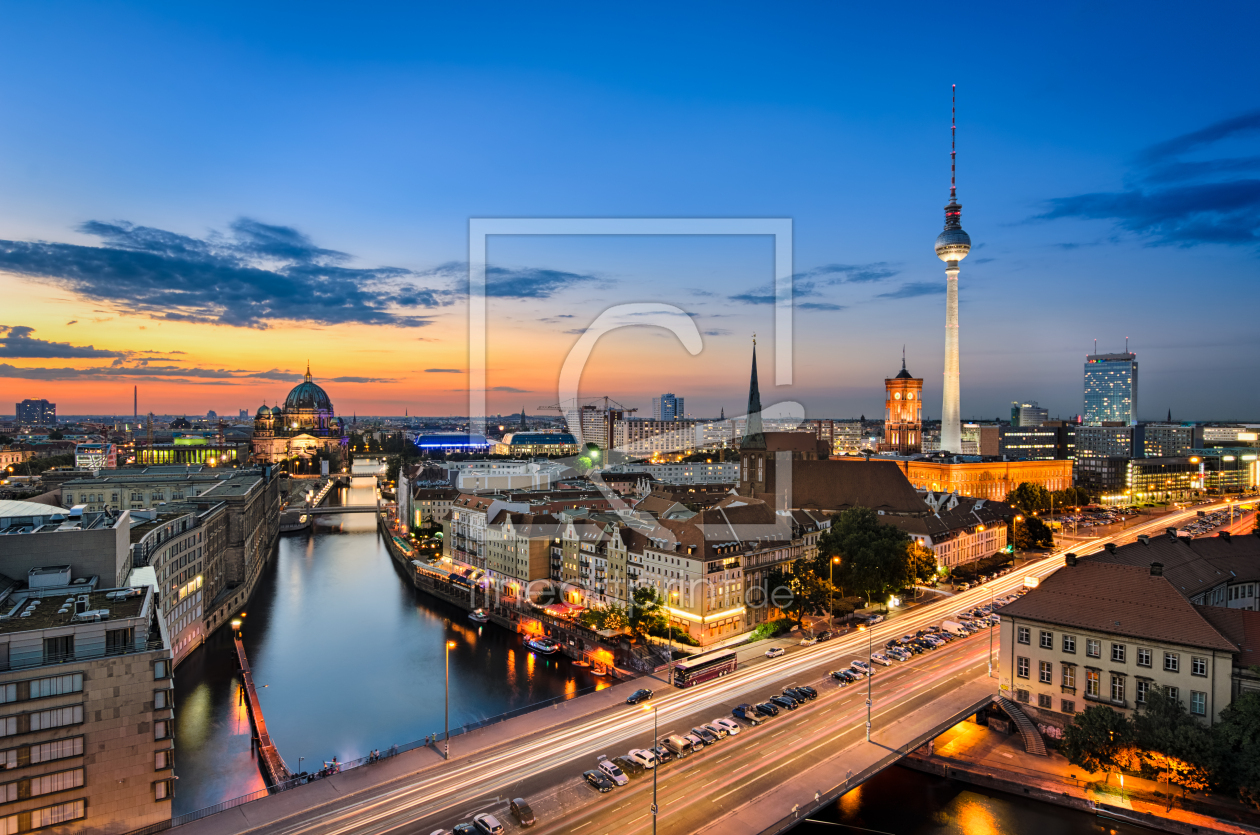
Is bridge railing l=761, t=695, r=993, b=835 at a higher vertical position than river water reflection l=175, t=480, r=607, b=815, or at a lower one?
higher

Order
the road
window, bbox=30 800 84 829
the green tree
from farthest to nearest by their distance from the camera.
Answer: the green tree, the road, window, bbox=30 800 84 829

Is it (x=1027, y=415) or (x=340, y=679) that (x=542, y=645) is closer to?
(x=340, y=679)

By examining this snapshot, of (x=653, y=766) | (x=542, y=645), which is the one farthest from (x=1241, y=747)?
(x=542, y=645)

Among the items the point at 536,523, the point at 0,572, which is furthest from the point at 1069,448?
the point at 0,572

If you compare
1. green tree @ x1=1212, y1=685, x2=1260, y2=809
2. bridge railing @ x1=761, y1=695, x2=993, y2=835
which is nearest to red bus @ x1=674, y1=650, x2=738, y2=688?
bridge railing @ x1=761, y1=695, x2=993, y2=835

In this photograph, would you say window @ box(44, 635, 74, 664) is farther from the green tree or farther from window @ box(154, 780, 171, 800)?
the green tree

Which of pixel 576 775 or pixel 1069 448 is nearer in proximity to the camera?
pixel 576 775

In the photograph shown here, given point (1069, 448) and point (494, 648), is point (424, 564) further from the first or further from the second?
point (1069, 448)
